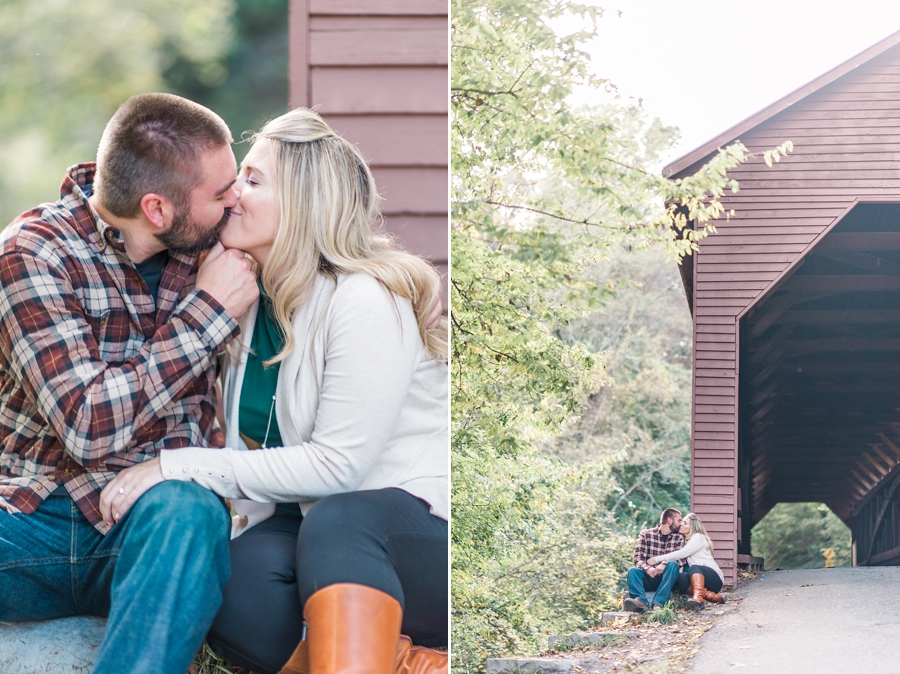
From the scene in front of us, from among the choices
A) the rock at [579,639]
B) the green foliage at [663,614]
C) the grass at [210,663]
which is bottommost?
the rock at [579,639]

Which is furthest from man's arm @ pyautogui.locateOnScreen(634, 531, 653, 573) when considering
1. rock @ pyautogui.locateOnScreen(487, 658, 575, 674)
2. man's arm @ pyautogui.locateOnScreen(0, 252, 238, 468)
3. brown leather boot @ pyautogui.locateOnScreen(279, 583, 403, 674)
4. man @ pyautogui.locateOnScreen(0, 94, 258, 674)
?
man's arm @ pyautogui.locateOnScreen(0, 252, 238, 468)

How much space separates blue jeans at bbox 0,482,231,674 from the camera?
1381 mm

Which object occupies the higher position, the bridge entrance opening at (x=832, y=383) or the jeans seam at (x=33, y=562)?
the bridge entrance opening at (x=832, y=383)

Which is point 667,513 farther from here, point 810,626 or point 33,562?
point 33,562

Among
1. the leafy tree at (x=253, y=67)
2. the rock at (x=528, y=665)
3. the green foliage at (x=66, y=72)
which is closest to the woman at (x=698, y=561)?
the rock at (x=528, y=665)

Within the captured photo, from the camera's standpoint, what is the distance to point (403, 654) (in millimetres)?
1663

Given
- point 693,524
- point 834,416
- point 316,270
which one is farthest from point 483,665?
point 316,270

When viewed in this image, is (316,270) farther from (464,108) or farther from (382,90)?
(464,108)

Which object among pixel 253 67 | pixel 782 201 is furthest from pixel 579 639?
pixel 253 67

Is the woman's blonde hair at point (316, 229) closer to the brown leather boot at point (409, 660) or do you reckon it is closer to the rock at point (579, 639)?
the brown leather boot at point (409, 660)

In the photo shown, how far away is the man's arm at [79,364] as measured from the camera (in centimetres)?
151

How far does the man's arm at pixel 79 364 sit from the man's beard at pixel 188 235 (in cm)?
21

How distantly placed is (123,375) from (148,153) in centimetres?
46

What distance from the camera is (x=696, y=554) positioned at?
7.86 ft
